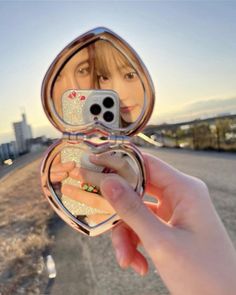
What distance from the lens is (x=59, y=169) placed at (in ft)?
3.93

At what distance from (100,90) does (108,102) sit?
0.04 meters

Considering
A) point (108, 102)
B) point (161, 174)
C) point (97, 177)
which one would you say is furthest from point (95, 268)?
point (108, 102)

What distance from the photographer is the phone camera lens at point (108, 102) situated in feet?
3.89

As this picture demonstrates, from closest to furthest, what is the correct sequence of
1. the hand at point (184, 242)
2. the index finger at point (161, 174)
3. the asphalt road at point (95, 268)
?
the hand at point (184, 242) < the index finger at point (161, 174) < the asphalt road at point (95, 268)

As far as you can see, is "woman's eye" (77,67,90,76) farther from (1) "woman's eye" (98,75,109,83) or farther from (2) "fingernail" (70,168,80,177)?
(2) "fingernail" (70,168,80,177)

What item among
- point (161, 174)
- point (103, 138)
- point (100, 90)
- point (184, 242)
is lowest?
point (184, 242)

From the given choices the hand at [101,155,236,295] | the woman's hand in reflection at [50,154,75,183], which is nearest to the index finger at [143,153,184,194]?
the hand at [101,155,236,295]

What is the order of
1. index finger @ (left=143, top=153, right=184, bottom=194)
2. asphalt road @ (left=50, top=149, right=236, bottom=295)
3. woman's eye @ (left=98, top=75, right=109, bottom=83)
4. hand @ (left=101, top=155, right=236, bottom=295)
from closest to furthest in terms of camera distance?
hand @ (left=101, top=155, right=236, bottom=295) < woman's eye @ (left=98, top=75, right=109, bottom=83) < index finger @ (left=143, top=153, right=184, bottom=194) < asphalt road @ (left=50, top=149, right=236, bottom=295)

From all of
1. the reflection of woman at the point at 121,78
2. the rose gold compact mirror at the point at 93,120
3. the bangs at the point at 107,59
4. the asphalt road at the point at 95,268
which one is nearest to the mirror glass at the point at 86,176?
the rose gold compact mirror at the point at 93,120

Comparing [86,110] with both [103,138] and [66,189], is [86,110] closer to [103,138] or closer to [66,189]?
[103,138]

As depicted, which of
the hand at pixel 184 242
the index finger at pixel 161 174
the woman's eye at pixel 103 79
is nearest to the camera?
the hand at pixel 184 242

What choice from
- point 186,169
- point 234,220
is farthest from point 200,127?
point 234,220

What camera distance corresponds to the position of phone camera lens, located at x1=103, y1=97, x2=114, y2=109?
46.6 inches

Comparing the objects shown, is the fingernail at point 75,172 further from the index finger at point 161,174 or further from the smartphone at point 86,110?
the index finger at point 161,174
